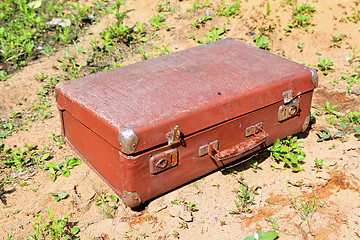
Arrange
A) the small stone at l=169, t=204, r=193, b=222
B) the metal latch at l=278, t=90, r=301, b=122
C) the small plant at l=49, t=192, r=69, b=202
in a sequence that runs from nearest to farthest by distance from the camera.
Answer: the small stone at l=169, t=204, r=193, b=222, the small plant at l=49, t=192, r=69, b=202, the metal latch at l=278, t=90, r=301, b=122

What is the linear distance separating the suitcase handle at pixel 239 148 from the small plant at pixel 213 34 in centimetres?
219

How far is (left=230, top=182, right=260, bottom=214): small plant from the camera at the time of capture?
307cm

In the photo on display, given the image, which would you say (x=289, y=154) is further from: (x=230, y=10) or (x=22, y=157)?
(x=230, y=10)

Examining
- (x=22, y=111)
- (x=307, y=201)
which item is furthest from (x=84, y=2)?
(x=307, y=201)

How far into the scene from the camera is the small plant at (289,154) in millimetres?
3464

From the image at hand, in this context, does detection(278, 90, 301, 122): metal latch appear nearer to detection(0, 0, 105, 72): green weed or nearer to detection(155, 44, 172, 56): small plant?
detection(155, 44, 172, 56): small plant

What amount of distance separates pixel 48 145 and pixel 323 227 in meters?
2.47

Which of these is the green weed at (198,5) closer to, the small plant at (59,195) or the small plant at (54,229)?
the small plant at (59,195)

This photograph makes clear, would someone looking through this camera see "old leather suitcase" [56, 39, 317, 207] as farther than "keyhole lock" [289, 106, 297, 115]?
No

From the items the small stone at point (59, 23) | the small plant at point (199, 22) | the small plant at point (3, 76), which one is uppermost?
the small plant at point (199, 22)

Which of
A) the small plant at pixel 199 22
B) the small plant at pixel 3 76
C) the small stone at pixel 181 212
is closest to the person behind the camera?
the small stone at pixel 181 212

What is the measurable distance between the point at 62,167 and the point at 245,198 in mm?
1584

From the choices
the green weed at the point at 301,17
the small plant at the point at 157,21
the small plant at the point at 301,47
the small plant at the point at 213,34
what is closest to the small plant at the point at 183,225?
the small plant at the point at 213,34

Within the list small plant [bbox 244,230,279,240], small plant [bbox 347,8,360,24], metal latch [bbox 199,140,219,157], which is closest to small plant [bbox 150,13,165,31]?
small plant [bbox 347,8,360,24]
